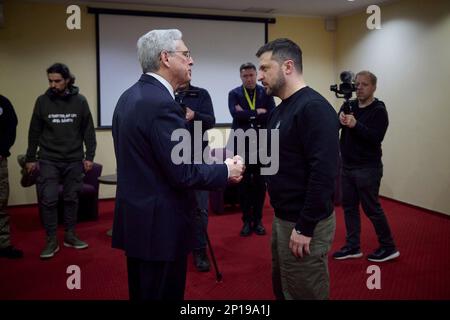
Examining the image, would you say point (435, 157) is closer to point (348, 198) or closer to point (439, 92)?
point (439, 92)

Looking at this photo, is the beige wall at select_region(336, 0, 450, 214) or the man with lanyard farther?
the beige wall at select_region(336, 0, 450, 214)

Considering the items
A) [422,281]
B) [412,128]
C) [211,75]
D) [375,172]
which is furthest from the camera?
[211,75]

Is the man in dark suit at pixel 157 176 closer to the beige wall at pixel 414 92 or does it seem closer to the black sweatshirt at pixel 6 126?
the black sweatshirt at pixel 6 126

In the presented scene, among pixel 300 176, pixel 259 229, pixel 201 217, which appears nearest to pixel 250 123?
pixel 259 229

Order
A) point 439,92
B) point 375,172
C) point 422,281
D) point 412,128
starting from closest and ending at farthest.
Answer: point 422,281, point 375,172, point 439,92, point 412,128

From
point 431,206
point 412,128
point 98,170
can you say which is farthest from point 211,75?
point 431,206

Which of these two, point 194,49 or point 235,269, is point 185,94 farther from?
point 194,49

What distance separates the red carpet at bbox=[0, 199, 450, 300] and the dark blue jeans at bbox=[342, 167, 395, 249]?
0.69ft

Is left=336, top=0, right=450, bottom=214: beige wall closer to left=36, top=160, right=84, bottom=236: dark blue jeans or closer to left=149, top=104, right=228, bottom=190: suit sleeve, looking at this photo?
left=36, top=160, right=84, bottom=236: dark blue jeans

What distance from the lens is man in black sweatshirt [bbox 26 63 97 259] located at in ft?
12.0

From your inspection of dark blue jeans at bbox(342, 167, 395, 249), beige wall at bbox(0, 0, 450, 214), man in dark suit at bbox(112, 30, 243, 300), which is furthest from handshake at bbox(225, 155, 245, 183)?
beige wall at bbox(0, 0, 450, 214)

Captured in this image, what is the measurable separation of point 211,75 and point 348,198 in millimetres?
3345

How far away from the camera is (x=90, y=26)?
5730 millimetres

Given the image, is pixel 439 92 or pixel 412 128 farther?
pixel 412 128
